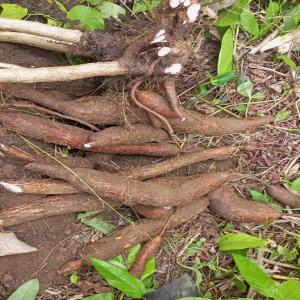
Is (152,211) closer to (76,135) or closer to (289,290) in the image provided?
(76,135)

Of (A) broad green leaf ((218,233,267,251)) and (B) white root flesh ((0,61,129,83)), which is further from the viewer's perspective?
(A) broad green leaf ((218,233,267,251))

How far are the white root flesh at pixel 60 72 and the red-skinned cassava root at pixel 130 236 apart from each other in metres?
0.62

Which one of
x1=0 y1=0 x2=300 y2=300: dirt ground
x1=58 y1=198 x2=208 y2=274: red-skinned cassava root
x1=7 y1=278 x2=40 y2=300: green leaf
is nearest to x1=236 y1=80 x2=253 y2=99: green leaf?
x1=0 y1=0 x2=300 y2=300: dirt ground

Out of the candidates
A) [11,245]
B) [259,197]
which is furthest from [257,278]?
[11,245]

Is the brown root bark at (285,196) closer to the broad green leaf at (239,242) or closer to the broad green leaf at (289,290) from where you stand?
the broad green leaf at (239,242)

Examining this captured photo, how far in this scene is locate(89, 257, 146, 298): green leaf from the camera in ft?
4.84

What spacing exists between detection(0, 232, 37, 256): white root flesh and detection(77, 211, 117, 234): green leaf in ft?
0.77

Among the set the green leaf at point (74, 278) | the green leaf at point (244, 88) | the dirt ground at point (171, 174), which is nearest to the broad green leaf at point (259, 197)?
the dirt ground at point (171, 174)

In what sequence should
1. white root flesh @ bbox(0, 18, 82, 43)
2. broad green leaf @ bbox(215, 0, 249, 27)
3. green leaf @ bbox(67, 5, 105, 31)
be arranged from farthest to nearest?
broad green leaf @ bbox(215, 0, 249, 27)
green leaf @ bbox(67, 5, 105, 31)
white root flesh @ bbox(0, 18, 82, 43)

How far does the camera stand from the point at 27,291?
4.99 ft

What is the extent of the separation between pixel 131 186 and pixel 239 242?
50cm

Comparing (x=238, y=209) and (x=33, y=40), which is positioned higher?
(x=33, y=40)

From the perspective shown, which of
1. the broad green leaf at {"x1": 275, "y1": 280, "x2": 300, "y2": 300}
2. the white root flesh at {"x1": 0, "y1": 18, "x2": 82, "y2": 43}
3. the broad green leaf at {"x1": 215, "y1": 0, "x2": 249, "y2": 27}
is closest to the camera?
the broad green leaf at {"x1": 275, "y1": 280, "x2": 300, "y2": 300}

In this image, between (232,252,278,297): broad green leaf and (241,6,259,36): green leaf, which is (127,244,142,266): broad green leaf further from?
(241,6,259,36): green leaf
